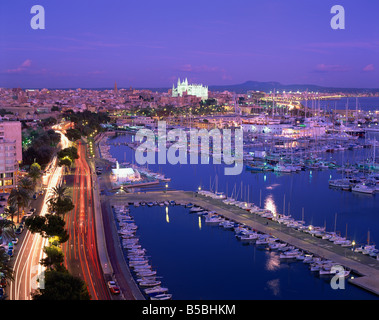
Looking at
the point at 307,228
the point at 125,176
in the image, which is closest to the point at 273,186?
the point at 125,176

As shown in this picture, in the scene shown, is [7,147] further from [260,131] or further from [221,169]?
[260,131]

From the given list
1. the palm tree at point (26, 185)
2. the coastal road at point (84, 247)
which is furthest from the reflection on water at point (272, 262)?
the palm tree at point (26, 185)

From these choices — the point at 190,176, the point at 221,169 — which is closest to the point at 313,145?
the point at 221,169

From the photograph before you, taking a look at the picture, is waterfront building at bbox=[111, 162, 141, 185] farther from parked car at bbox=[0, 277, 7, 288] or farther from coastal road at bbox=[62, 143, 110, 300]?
parked car at bbox=[0, 277, 7, 288]

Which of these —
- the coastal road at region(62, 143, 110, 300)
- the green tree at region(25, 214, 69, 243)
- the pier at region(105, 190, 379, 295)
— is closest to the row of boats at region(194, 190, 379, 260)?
the pier at region(105, 190, 379, 295)

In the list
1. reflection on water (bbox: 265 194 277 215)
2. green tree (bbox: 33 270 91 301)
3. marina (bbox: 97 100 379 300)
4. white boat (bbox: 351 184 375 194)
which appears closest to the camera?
green tree (bbox: 33 270 91 301)
